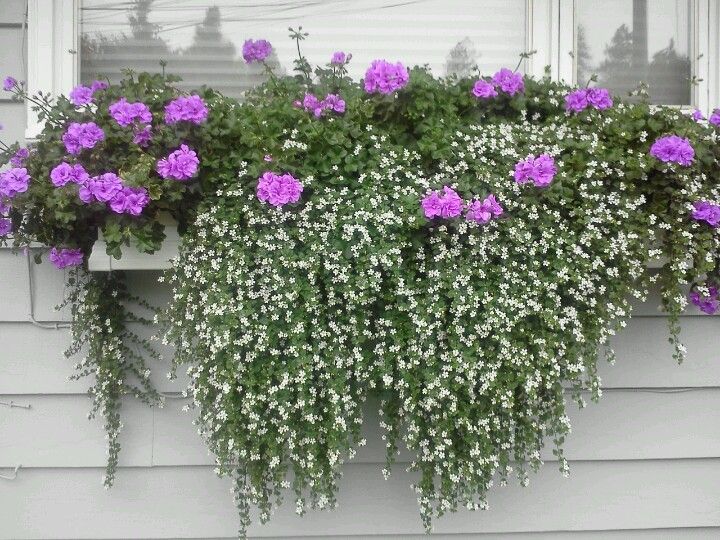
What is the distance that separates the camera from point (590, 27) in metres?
2.41

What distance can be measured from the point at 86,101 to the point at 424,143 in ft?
2.97

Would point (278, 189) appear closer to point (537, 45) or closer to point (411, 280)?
point (411, 280)

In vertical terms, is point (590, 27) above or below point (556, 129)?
above

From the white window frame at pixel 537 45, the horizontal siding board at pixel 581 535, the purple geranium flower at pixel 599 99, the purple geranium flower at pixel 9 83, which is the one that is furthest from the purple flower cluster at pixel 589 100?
the purple geranium flower at pixel 9 83

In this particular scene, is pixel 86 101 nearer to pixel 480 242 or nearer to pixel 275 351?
pixel 275 351

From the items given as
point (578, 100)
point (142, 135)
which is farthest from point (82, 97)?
point (578, 100)

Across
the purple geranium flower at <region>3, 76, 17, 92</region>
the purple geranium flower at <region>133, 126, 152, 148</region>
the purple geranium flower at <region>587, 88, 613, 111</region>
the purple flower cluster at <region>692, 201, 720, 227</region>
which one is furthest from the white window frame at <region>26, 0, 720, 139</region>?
the purple flower cluster at <region>692, 201, 720, 227</region>

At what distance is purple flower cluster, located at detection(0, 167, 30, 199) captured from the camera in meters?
1.87

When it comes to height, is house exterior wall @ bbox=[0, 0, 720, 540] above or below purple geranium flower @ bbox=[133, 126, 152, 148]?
below

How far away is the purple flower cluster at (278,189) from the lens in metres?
1.84

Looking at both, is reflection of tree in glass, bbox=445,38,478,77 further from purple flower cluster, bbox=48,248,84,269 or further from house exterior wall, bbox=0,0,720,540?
purple flower cluster, bbox=48,248,84,269

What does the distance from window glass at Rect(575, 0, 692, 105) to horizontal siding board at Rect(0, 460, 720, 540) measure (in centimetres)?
122

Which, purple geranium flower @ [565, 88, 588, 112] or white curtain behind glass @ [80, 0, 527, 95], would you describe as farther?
white curtain behind glass @ [80, 0, 527, 95]

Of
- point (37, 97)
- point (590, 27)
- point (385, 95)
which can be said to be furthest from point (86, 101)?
point (590, 27)
